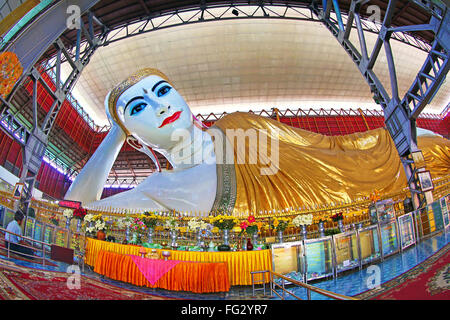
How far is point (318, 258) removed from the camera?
3252 millimetres

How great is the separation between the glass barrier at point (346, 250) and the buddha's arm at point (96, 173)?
4.07 m

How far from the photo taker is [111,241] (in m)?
4.06

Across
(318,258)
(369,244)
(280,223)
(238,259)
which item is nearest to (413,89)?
(369,244)

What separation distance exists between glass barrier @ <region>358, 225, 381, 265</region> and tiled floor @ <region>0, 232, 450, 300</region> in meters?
0.09

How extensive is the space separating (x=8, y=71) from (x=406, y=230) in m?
7.61

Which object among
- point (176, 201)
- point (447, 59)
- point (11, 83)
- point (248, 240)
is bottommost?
point (248, 240)

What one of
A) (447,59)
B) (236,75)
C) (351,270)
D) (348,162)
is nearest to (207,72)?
(236,75)

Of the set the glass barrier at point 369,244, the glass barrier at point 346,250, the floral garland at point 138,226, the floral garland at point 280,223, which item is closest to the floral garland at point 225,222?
the floral garland at point 280,223
